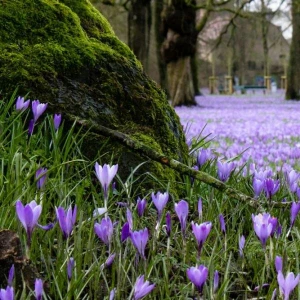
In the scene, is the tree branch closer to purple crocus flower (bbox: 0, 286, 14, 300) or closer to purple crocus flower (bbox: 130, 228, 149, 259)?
purple crocus flower (bbox: 130, 228, 149, 259)

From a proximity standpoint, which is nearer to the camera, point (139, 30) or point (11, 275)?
point (11, 275)

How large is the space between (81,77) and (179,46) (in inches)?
648

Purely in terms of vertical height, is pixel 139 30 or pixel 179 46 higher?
pixel 139 30

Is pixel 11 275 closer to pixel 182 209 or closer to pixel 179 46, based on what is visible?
pixel 182 209

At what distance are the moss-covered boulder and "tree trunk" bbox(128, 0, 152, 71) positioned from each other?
15336 mm

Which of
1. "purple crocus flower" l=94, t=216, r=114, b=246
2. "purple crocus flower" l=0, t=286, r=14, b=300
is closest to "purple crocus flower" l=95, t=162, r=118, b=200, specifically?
"purple crocus flower" l=94, t=216, r=114, b=246

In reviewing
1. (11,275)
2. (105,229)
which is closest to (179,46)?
(105,229)

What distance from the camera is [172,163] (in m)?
2.36

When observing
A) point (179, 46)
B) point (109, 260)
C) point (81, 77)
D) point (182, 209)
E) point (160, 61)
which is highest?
point (179, 46)

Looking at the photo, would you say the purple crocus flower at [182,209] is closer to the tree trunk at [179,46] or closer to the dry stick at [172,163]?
the dry stick at [172,163]

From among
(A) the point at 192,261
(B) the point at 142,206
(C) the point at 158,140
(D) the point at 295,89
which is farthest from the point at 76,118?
(D) the point at 295,89

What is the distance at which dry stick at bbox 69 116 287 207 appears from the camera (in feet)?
7.38

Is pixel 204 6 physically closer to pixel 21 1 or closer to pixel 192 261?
pixel 21 1

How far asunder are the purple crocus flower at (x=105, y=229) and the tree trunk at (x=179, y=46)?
57.9 feet
